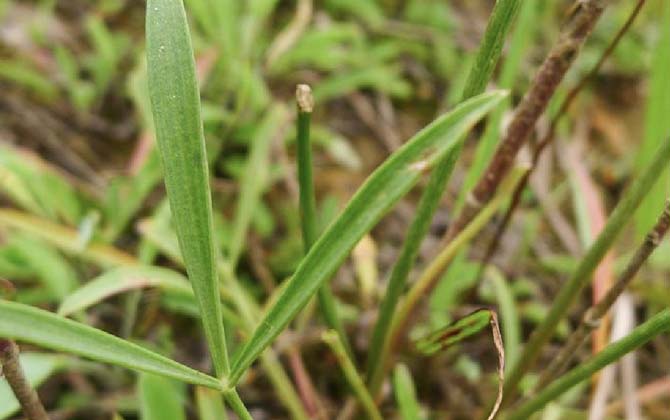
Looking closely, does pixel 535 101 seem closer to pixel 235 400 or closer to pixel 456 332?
pixel 456 332

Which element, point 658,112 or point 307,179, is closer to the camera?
point 307,179

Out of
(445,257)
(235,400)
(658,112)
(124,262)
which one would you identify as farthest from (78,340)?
(658,112)

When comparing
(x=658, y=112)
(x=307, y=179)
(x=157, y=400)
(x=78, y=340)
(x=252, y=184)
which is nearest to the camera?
(x=78, y=340)

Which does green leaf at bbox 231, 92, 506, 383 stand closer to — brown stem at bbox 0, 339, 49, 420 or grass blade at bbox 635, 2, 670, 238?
brown stem at bbox 0, 339, 49, 420

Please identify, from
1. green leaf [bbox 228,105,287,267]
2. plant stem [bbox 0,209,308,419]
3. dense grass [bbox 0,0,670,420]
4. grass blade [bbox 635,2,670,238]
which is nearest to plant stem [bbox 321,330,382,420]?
dense grass [bbox 0,0,670,420]

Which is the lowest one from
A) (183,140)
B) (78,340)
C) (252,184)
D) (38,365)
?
(38,365)

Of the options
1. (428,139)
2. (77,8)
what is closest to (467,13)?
(77,8)

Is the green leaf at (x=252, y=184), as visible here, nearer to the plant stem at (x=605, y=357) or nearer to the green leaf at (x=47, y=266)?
the green leaf at (x=47, y=266)
